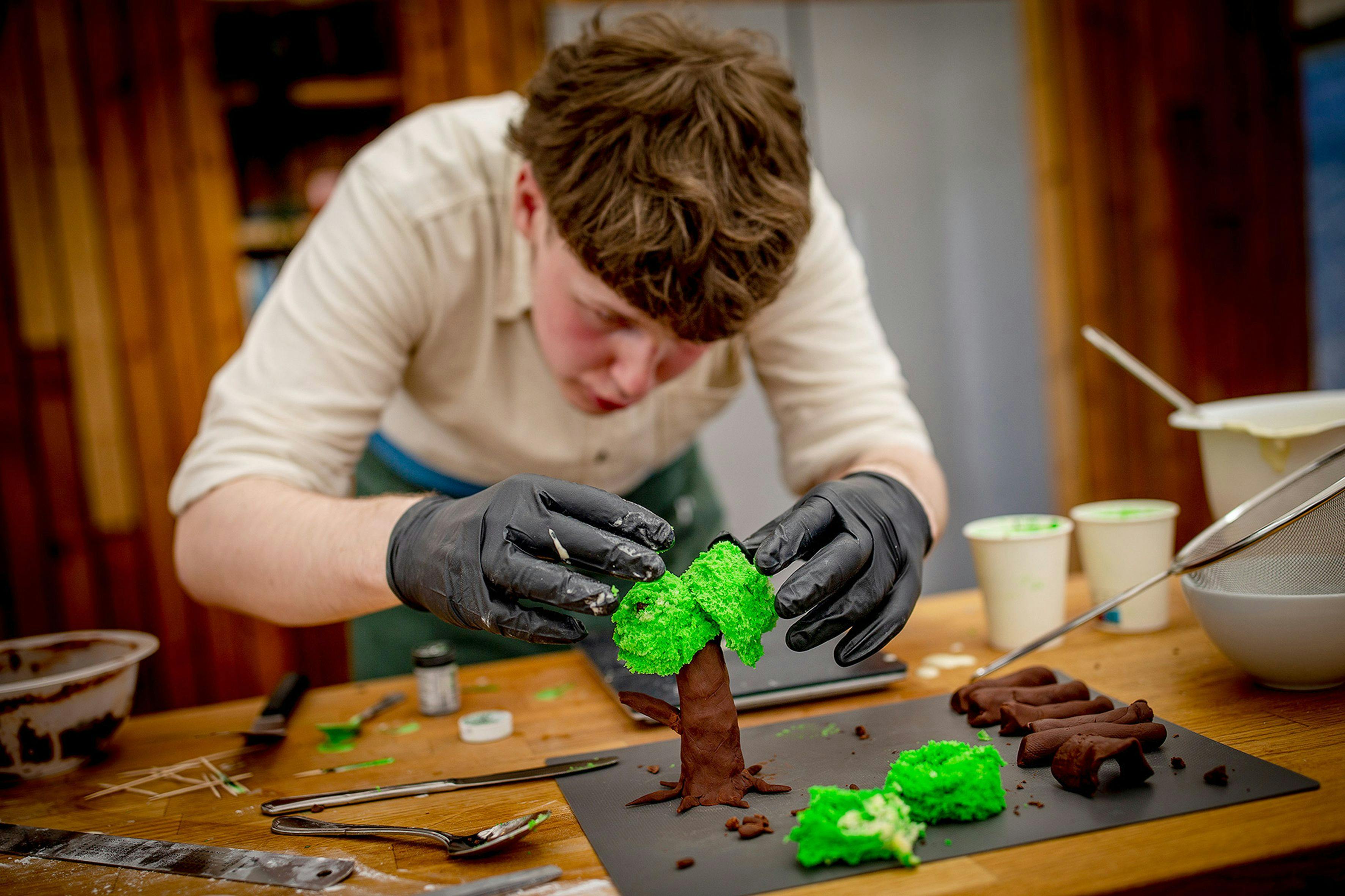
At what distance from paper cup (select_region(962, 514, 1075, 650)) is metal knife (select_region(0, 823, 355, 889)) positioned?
3.07ft

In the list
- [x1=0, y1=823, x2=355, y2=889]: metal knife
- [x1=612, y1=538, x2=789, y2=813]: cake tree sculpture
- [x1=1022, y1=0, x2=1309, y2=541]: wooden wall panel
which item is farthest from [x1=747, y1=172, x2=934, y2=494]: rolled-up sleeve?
[x1=1022, y1=0, x2=1309, y2=541]: wooden wall panel

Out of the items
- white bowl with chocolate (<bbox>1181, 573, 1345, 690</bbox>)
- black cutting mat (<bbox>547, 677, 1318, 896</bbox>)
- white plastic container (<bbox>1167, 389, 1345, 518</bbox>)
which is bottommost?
black cutting mat (<bbox>547, 677, 1318, 896</bbox>)

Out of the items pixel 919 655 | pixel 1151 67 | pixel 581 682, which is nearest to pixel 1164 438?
pixel 1151 67

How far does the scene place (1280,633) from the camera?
3.65 feet

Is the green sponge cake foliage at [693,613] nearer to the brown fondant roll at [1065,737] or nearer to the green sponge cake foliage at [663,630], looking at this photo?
the green sponge cake foliage at [663,630]

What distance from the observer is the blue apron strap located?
187cm

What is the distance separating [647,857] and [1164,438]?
3582 mm

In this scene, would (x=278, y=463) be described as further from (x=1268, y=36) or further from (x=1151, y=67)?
(x=1268, y=36)

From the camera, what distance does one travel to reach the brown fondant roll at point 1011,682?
118cm

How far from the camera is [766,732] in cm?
117

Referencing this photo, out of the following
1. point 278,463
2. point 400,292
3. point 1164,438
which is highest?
point 400,292

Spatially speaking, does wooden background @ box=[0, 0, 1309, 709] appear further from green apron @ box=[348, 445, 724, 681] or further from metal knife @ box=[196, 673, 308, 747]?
metal knife @ box=[196, 673, 308, 747]

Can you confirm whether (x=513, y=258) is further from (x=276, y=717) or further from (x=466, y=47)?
(x=466, y=47)

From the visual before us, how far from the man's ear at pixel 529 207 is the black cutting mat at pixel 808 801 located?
30.0 inches
